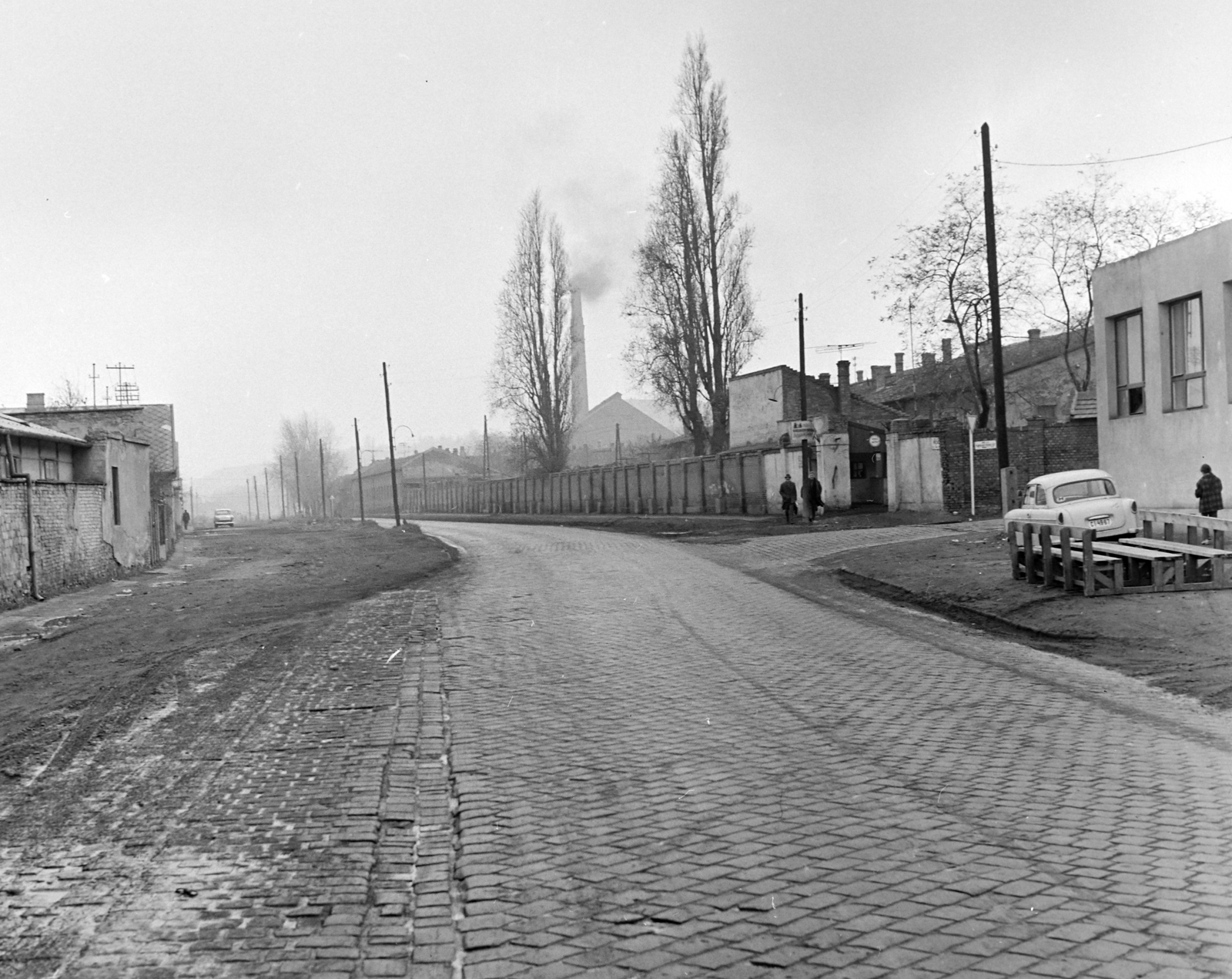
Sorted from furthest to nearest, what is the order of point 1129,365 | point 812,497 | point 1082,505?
point 812,497
point 1129,365
point 1082,505

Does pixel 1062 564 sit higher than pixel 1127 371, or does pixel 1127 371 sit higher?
pixel 1127 371

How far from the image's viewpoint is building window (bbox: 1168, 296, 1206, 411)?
63.2 ft

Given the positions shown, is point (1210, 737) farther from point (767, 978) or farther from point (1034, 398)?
point (1034, 398)

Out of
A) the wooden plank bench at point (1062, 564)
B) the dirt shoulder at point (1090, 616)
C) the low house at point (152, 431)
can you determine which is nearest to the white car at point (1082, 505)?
the dirt shoulder at point (1090, 616)

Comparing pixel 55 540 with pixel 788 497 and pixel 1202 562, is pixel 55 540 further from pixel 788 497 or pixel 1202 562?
pixel 788 497

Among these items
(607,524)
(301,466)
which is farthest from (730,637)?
(301,466)

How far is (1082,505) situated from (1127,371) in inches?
265

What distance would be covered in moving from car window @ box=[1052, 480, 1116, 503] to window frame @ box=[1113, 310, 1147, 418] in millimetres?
4823

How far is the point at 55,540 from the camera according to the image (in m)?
18.7

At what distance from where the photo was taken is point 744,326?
4519 centimetres

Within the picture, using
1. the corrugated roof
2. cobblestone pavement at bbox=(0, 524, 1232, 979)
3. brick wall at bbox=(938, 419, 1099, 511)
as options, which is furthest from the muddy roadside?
brick wall at bbox=(938, 419, 1099, 511)

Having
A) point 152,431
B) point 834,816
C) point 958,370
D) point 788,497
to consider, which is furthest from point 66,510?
point 958,370

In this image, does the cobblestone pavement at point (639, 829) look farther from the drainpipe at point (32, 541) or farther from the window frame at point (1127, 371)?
the window frame at point (1127, 371)

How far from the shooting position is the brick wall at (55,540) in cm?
1636
